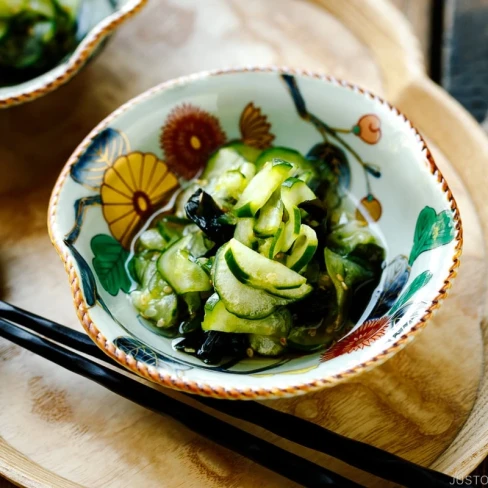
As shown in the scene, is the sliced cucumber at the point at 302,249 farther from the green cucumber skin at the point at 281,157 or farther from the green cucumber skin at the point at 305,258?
the green cucumber skin at the point at 281,157

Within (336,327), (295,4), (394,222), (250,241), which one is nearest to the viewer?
(250,241)

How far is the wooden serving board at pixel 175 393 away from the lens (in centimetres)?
156

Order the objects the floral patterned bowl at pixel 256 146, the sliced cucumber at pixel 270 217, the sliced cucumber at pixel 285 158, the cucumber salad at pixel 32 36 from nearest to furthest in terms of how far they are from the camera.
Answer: the floral patterned bowl at pixel 256 146
the sliced cucumber at pixel 270 217
the sliced cucumber at pixel 285 158
the cucumber salad at pixel 32 36

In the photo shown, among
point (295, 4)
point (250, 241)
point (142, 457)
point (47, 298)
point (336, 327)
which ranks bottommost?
point (142, 457)

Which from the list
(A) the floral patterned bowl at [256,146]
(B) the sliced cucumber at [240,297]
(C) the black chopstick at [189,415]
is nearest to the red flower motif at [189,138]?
(A) the floral patterned bowl at [256,146]

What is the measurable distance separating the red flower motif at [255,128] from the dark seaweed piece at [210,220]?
479mm

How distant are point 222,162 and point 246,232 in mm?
406

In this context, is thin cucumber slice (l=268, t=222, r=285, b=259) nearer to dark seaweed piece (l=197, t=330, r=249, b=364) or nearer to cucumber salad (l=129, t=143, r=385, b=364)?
cucumber salad (l=129, t=143, r=385, b=364)

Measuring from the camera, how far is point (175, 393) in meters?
1.66

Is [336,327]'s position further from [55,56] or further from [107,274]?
[55,56]

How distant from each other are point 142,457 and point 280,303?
21.7 inches

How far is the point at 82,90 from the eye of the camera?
2.37 meters

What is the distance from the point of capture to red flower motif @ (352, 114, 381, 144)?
1812mm

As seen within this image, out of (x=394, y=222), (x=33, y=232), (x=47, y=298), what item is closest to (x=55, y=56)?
(x=33, y=232)
